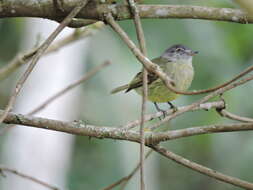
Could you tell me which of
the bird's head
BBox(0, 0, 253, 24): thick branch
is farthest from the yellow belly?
BBox(0, 0, 253, 24): thick branch

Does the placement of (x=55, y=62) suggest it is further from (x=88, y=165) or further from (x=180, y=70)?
(x=88, y=165)

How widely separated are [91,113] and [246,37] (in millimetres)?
2013

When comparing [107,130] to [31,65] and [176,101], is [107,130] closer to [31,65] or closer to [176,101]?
[31,65]

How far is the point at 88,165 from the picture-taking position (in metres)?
6.81

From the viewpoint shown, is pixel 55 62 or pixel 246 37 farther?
pixel 246 37

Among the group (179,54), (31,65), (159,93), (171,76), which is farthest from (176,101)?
(31,65)

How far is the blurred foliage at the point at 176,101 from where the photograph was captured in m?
5.41

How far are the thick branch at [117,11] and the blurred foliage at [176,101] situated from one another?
3.18 metres

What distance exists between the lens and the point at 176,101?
17.1 feet

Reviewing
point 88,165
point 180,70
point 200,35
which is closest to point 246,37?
point 200,35

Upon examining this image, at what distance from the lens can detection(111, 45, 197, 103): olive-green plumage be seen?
4.04 metres

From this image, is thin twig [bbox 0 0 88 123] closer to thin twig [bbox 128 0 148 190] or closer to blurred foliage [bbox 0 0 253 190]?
thin twig [bbox 128 0 148 190]

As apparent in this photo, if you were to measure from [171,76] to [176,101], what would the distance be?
29.0 inches

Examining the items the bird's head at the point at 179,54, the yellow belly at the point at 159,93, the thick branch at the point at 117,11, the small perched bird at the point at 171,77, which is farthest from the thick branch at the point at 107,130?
the bird's head at the point at 179,54
